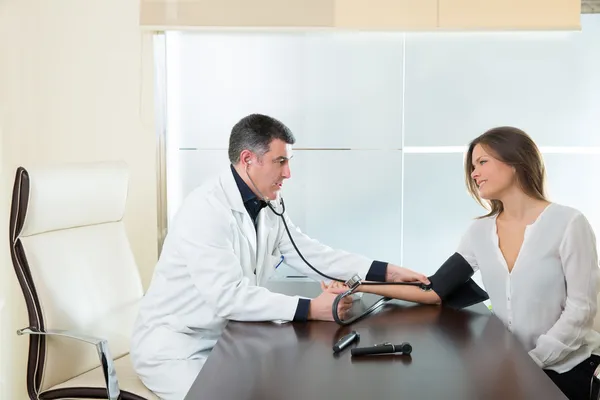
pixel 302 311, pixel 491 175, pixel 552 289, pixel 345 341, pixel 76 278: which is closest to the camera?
pixel 345 341

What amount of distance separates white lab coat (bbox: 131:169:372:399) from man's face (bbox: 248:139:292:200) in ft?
0.24

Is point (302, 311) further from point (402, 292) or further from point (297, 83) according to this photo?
point (297, 83)

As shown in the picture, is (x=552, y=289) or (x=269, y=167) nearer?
(x=552, y=289)

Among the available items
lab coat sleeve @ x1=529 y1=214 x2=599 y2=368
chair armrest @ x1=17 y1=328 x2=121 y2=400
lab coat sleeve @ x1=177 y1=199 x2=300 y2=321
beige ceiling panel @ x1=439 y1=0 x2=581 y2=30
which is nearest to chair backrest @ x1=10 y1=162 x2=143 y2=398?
chair armrest @ x1=17 y1=328 x2=121 y2=400

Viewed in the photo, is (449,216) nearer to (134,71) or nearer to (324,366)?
(134,71)

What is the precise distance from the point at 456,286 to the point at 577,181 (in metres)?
1.48

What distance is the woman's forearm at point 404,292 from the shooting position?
2.20m

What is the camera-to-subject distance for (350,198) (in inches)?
135

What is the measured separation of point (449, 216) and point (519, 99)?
61cm

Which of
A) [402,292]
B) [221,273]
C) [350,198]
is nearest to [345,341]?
[221,273]

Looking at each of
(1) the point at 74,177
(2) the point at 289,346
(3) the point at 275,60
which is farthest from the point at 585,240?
(3) the point at 275,60

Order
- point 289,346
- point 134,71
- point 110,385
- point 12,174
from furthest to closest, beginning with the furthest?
point 134,71 < point 12,174 < point 110,385 < point 289,346

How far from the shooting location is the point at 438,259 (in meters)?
3.47

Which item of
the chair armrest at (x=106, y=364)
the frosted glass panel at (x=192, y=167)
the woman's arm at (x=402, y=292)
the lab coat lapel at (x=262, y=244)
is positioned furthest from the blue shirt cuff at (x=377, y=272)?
the frosted glass panel at (x=192, y=167)
